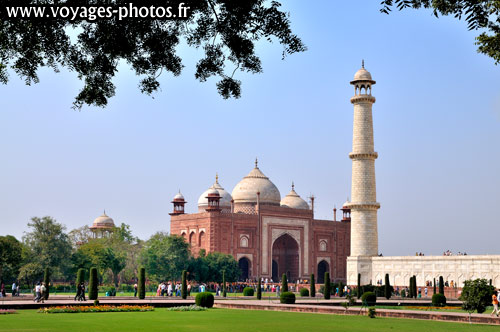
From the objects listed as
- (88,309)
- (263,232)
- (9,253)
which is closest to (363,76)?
(263,232)

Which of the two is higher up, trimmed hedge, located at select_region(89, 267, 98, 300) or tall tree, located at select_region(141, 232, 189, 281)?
tall tree, located at select_region(141, 232, 189, 281)

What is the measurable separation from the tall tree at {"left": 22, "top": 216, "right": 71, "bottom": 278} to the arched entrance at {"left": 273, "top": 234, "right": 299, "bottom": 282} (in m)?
18.0

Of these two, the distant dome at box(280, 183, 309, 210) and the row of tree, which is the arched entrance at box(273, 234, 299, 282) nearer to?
the distant dome at box(280, 183, 309, 210)

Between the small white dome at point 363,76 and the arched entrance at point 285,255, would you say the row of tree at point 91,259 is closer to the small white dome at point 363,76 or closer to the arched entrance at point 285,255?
the arched entrance at point 285,255

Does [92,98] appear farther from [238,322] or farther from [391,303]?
[391,303]

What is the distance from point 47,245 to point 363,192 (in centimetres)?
1832

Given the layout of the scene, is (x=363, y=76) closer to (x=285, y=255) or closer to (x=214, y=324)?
(x=285, y=255)

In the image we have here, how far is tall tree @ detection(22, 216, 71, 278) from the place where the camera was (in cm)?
3953

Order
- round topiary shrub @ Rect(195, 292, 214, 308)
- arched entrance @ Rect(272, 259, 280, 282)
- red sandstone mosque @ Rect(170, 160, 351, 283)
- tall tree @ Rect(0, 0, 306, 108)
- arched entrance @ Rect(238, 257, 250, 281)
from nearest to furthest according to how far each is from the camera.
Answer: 1. tall tree @ Rect(0, 0, 306, 108)
2. round topiary shrub @ Rect(195, 292, 214, 308)
3. red sandstone mosque @ Rect(170, 160, 351, 283)
4. arched entrance @ Rect(238, 257, 250, 281)
5. arched entrance @ Rect(272, 259, 280, 282)

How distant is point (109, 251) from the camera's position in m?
43.8

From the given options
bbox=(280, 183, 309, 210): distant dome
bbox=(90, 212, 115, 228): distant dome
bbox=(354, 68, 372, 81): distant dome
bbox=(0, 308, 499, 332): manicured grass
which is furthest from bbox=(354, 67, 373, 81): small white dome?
bbox=(90, 212, 115, 228): distant dome

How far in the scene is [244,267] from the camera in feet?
166

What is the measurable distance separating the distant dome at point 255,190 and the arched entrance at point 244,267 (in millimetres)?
4592

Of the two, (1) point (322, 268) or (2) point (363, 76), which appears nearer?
(2) point (363, 76)
